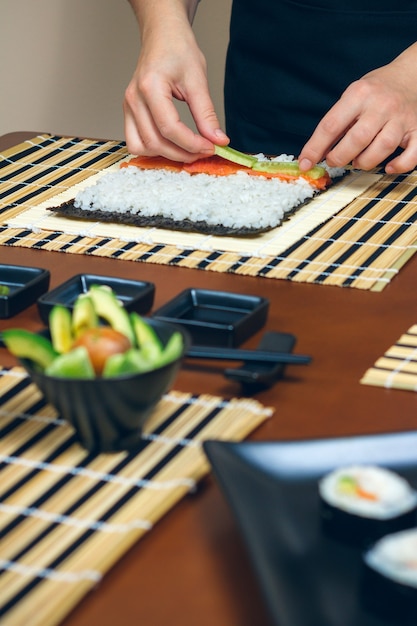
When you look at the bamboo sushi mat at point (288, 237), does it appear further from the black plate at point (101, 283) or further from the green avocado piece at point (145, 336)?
the green avocado piece at point (145, 336)

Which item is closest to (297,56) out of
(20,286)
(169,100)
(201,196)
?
(169,100)

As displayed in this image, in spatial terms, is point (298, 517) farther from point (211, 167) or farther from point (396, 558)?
point (211, 167)

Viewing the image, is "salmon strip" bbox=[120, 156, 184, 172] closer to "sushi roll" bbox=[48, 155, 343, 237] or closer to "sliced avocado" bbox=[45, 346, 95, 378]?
"sushi roll" bbox=[48, 155, 343, 237]

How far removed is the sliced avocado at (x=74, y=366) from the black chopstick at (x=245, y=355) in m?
0.20

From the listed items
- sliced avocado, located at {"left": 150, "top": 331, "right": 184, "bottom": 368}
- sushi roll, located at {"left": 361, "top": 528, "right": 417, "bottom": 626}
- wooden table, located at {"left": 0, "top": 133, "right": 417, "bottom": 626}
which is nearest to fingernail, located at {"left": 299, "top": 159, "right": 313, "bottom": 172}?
wooden table, located at {"left": 0, "top": 133, "right": 417, "bottom": 626}

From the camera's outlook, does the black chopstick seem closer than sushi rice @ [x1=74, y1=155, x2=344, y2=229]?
Yes

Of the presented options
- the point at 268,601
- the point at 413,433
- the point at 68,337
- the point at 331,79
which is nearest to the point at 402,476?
the point at 413,433

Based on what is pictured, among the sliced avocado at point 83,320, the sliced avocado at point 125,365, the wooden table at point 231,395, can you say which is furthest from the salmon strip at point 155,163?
the sliced avocado at point 125,365

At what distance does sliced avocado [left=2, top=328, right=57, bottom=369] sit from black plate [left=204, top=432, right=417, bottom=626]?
0.18m

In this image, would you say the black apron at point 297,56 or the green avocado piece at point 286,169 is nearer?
the green avocado piece at point 286,169

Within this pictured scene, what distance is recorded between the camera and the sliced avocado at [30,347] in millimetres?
863

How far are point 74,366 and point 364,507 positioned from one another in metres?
0.26

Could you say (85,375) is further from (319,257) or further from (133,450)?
(319,257)

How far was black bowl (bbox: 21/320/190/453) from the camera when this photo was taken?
2.69ft
